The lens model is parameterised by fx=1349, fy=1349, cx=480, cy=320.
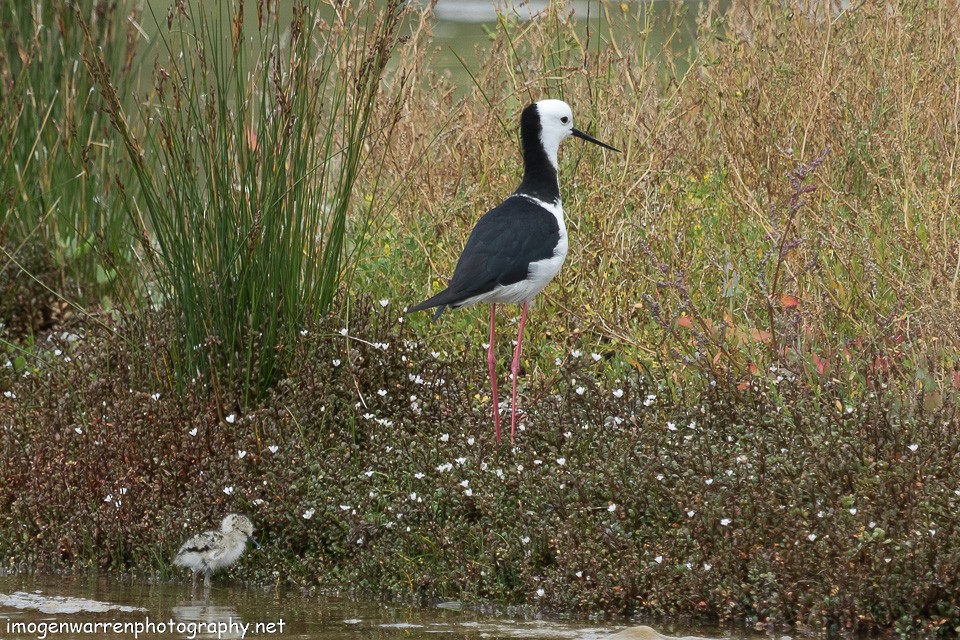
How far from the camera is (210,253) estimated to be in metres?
5.59

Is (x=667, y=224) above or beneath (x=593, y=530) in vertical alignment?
above

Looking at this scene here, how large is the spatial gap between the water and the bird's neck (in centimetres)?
228

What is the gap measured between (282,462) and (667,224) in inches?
108

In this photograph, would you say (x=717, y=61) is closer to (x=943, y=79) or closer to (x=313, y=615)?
(x=943, y=79)

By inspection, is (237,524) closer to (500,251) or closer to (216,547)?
(216,547)

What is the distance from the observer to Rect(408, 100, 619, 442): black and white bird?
5688mm

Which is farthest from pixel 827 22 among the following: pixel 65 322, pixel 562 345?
pixel 65 322

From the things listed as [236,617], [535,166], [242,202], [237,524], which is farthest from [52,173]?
[236,617]

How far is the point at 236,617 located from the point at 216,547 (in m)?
0.54

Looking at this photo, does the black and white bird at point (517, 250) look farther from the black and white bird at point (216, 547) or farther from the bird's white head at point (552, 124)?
the black and white bird at point (216, 547)

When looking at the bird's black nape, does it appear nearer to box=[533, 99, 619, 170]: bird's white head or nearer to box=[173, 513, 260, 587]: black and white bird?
box=[533, 99, 619, 170]: bird's white head

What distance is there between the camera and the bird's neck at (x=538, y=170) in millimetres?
6336

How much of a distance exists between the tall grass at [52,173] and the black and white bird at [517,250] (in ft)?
8.22

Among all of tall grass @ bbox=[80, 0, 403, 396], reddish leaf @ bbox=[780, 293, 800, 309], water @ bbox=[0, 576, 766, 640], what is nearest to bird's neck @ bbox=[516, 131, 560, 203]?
tall grass @ bbox=[80, 0, 403, 396]
